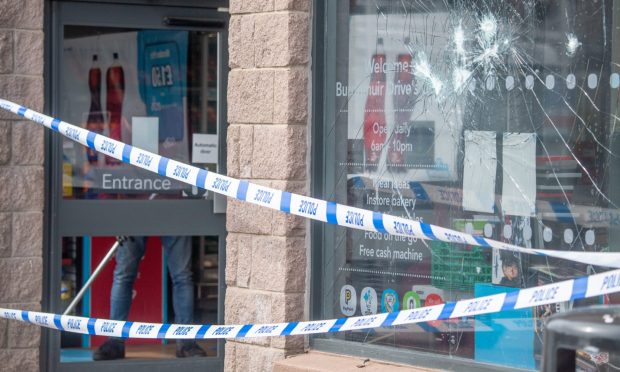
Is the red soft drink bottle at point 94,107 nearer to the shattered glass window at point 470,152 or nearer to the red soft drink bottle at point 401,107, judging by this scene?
the shattered glass window at point 470,152

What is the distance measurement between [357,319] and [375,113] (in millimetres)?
1417

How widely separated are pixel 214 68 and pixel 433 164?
2010mm

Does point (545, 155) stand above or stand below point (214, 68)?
below

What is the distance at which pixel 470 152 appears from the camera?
5426 mm

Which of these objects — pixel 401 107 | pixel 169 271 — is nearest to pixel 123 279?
pixel 169 271

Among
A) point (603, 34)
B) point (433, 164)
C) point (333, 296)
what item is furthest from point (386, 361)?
point (603, 34)

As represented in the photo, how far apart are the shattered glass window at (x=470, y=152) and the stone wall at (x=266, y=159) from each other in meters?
0.20

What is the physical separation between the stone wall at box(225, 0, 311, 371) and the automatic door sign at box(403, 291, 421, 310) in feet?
2.01

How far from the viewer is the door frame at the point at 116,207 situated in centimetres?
668

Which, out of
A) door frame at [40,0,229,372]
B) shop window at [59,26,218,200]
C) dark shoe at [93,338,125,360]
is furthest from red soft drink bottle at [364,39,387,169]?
dark shoe at [93,338,125,360]

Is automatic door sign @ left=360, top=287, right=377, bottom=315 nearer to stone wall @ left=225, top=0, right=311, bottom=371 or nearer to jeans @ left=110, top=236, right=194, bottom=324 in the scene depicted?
stone wall @ left=225, top=0, right=311, bottom=371

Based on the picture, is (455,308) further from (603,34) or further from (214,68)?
(214,68)

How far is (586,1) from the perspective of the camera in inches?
195

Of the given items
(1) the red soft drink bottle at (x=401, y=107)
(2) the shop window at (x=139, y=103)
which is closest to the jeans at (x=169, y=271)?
(2) the shop window at (x=139, y=103)
